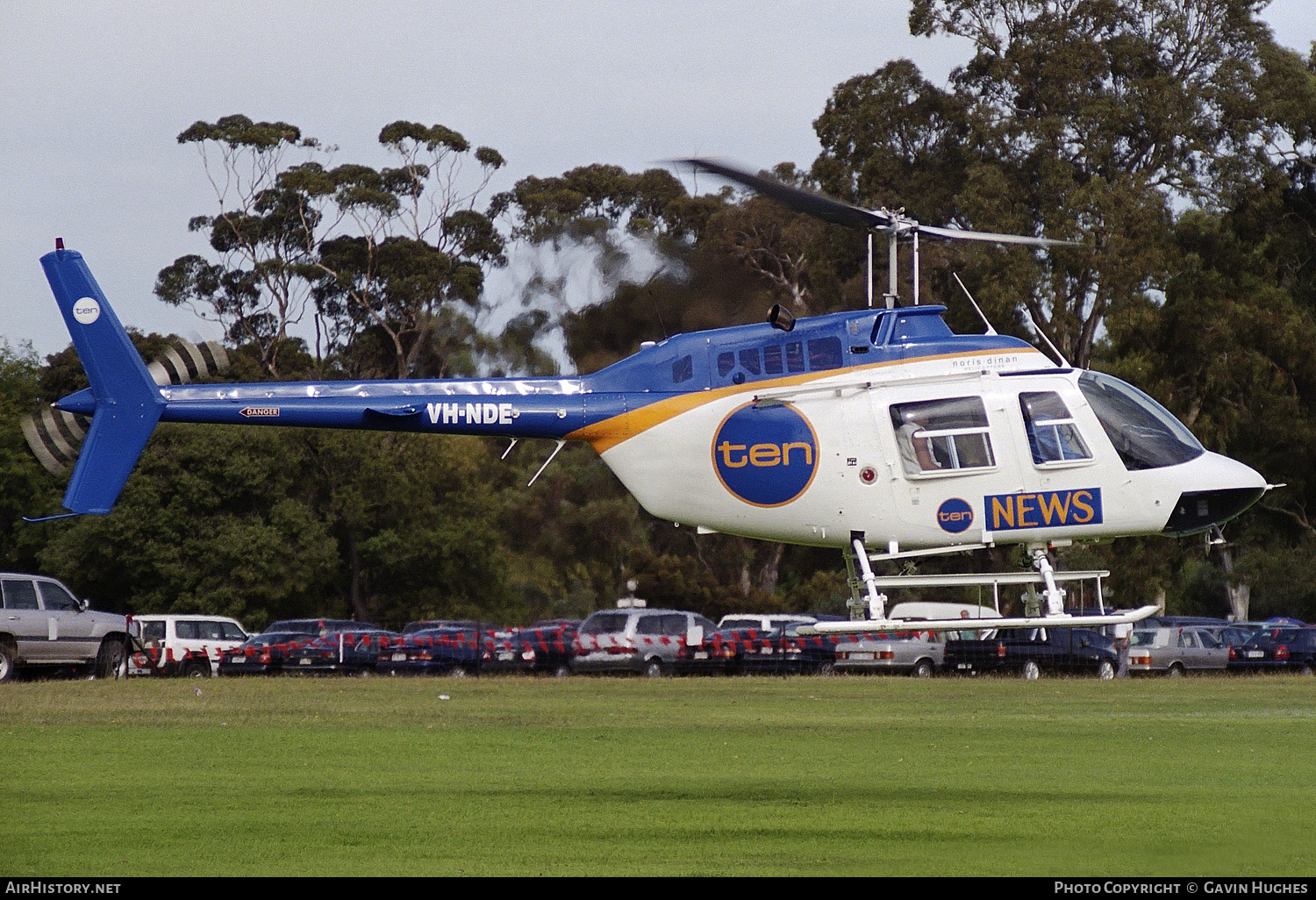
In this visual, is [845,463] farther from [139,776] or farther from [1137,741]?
[139,776]

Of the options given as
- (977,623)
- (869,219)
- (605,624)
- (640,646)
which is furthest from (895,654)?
(977,623)

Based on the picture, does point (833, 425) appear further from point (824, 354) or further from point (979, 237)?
point (979, 237)

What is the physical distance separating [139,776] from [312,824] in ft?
11.3

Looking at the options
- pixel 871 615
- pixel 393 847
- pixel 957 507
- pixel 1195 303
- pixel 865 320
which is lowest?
pixel 393 847

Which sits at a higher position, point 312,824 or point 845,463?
point 845,463

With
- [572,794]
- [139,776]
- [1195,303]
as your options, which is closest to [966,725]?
[572,794]

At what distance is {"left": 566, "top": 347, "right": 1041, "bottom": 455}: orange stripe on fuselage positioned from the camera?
15.7 m

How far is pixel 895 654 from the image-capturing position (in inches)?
1347

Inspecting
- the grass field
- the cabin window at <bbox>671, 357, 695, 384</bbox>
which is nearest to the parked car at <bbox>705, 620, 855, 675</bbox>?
the grass field

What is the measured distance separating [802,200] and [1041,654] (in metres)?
20.7

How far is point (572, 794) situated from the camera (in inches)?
481

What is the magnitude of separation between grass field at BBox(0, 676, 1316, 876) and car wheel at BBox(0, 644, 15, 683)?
4.12m

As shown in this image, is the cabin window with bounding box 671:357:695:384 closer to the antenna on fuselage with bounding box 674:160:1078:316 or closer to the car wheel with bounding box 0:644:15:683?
the antenna on fuselage with bounding box 674:160:1078:316

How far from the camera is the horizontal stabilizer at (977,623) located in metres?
14.0
